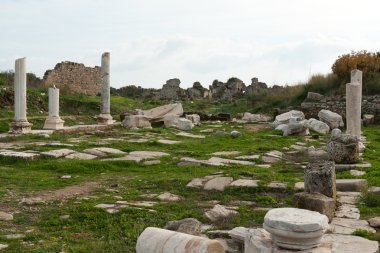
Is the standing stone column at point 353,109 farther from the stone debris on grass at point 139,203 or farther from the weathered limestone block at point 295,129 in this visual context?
the stone debris on grass at point 139,203

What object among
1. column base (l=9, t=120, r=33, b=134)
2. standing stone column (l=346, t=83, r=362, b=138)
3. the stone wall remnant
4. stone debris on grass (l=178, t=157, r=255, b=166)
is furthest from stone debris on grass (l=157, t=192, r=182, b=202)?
the stone wall remnant

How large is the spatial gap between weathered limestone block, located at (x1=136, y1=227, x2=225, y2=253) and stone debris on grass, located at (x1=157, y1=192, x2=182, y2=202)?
2.42m

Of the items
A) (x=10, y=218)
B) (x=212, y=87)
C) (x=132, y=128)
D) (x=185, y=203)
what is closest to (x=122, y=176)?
(x=185, y=203)

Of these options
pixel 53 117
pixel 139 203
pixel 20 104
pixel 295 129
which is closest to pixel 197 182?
pixel 139 203

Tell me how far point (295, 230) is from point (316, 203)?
1.72 meters

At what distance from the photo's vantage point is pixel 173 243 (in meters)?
4.46

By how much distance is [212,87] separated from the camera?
4231cm

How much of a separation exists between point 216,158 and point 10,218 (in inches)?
228

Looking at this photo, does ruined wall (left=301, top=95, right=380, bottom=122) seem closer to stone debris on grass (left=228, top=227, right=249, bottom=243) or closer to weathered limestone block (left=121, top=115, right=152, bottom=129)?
weathered limestone block (left=121, top=115, right=152, bottom=129)

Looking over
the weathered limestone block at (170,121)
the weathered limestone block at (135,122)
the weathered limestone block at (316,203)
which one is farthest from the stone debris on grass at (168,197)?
the weathered limestone block at (170,121)

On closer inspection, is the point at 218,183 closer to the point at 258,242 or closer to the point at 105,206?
the point at 105,206

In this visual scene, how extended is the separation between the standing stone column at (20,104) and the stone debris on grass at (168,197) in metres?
9.78

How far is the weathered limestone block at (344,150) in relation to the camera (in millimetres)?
10016

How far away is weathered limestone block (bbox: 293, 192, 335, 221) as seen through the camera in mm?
5914
